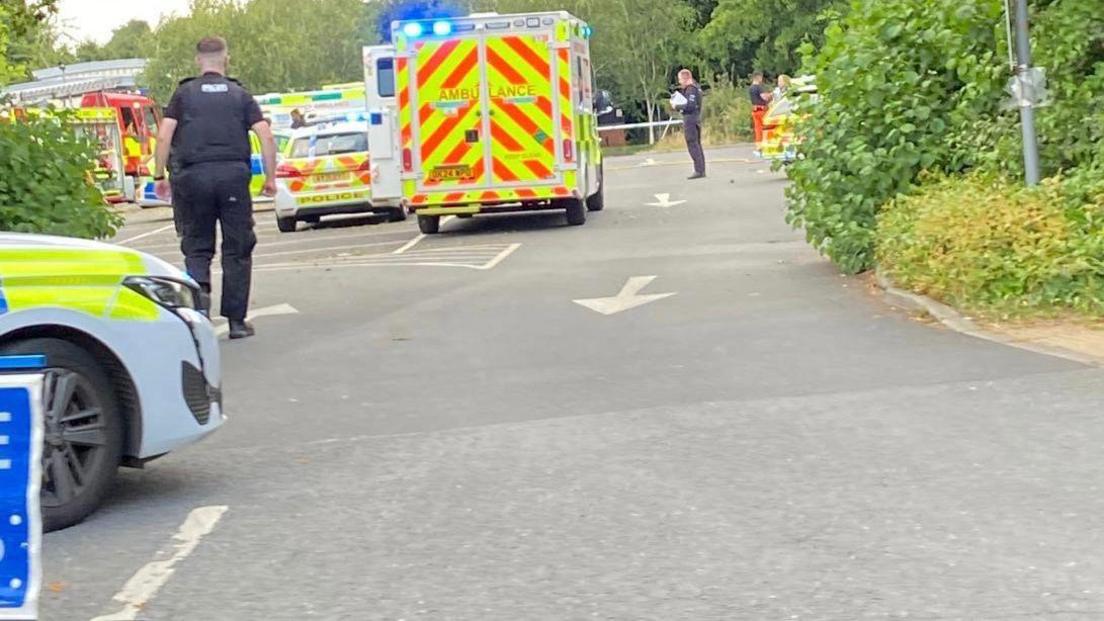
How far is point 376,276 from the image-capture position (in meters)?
16.4

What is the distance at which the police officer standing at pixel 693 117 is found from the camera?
2966 centimetres

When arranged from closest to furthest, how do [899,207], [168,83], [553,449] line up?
[553,449]
[899,207]
[168,83]

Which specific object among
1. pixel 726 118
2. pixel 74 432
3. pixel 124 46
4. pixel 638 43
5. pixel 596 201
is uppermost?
pixel 124 46

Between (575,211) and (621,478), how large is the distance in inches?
586

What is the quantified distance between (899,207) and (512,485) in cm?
667

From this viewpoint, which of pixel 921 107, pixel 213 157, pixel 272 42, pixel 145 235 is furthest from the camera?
pixel 272 42

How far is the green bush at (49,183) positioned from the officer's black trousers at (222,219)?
4.58 ft

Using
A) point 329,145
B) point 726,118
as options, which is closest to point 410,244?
point 329,145

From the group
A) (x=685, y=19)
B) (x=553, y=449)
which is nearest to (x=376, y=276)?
(x=553, y=449)

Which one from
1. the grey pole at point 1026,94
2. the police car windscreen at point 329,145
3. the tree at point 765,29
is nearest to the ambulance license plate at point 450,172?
the police car windscreen at point 329,145

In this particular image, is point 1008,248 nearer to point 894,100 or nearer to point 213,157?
point 894,100

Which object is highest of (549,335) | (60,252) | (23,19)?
(23,19)

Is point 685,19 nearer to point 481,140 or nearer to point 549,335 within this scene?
point 481,140

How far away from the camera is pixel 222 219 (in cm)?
1173
